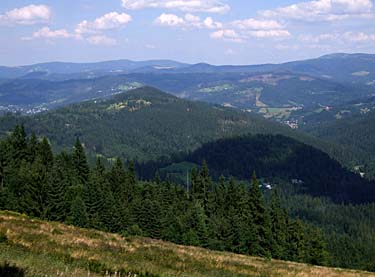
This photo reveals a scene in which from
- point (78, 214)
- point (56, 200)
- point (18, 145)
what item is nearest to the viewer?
point (56, 200)

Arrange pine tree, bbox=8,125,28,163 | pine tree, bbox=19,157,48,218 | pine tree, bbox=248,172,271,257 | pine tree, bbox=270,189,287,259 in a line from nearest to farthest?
pine tree, bbox=19,157,48,218 < pine tree, bbox=248,172,271,257 < pine tree, bbox=270,189,287,259 < pine tree, bbox=8,125,28,163

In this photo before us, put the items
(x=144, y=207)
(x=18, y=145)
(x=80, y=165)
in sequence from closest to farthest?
(x=144, y=207), (x=18, y=145), (x=80, y=165)

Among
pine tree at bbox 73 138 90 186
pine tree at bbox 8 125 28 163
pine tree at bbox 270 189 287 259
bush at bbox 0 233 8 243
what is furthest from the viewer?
pine tree at bbox 73 138 90 186

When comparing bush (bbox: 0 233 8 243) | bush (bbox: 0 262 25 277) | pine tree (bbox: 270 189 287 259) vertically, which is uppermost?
bush (bbox: 0 262 25 277)

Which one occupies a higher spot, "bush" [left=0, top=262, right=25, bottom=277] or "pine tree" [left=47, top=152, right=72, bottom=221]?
"bush" [left=0, top=262, right=25, bottom=277]

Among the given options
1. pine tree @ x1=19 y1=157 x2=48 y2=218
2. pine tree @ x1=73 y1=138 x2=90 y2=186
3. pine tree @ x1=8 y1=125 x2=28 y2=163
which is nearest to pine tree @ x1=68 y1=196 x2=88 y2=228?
pine tree @ x1=19 y1=157 x2=48 y2=218

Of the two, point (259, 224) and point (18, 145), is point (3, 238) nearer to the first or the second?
point (259, 224)

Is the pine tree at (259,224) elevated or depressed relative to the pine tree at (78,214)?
depressed

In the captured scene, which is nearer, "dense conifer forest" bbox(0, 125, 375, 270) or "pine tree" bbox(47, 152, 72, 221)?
"pine tree" bbox(47, 152, 72, 221)

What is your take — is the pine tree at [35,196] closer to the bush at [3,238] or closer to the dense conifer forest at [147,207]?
the dense conifer forest at [147,207]

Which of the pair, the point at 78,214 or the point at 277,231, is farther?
the point at 277,231

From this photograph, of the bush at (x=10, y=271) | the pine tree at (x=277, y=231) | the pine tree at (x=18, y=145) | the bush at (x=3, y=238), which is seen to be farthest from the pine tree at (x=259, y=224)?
the bush at (x=10, y=271)

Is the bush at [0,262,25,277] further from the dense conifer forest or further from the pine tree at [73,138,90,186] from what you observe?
the pine tree at [73,138,90,186]

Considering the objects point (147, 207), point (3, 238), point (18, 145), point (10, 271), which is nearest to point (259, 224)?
point (147, 207)
